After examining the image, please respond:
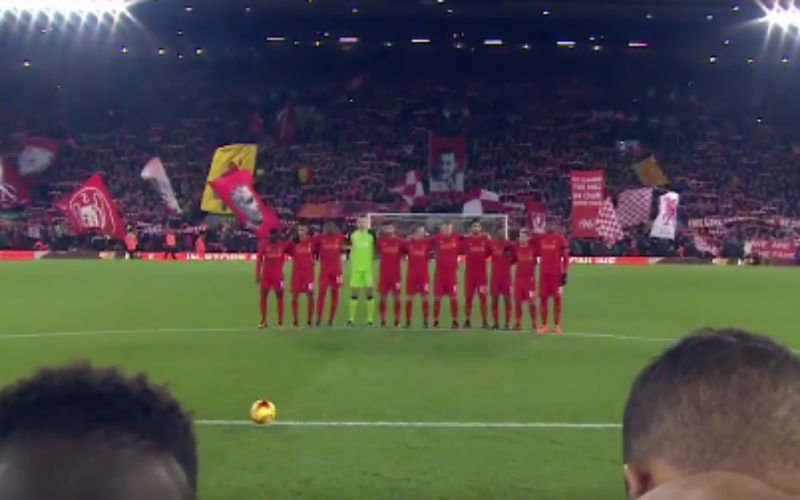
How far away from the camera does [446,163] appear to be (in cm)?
4272

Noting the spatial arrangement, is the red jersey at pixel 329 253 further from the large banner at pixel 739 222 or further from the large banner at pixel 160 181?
the large banner at pixel 739 222

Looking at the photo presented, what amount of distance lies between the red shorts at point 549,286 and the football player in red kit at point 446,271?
1.41 meters

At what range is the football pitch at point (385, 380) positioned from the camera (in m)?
6.68

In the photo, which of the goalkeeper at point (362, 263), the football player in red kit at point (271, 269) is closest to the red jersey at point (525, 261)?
the goalkeeper at point (362, 263)

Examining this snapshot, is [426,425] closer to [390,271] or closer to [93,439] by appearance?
[93,439]

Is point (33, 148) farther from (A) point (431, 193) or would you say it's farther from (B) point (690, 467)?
(B) point (690, 467)

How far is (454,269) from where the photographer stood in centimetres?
1636

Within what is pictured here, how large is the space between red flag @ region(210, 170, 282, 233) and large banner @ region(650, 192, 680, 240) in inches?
541

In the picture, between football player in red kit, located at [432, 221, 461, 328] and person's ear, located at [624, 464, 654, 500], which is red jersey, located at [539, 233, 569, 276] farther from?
person's ear, located at [624, 464, 654, 500]

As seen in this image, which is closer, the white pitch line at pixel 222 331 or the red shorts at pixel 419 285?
the white pitch line at pixel 222 331

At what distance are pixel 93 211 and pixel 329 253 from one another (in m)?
23.4

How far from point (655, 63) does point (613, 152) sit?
210 inches

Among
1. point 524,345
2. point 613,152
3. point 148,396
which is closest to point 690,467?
point 148,396

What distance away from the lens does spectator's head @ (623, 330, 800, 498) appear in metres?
1.22
